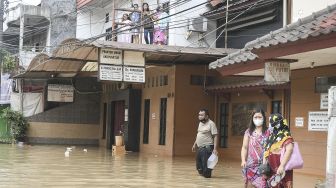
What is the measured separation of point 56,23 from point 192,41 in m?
14.2

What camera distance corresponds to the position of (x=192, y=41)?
20.5 meters

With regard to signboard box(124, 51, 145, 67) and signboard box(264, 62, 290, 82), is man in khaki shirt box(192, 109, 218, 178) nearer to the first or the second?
signboard box(264, 62, 290, 82)

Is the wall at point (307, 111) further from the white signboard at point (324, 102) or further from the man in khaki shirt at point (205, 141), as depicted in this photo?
the man in khaki shirt at point (205, 141)

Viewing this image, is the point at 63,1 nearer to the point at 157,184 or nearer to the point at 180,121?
the point at 180,121

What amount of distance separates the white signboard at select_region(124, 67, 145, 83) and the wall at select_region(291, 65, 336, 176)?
5.32m

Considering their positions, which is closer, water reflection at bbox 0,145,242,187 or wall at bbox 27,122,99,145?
water reflection at bbox 0,145,242,187

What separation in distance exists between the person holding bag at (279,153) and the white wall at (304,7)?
8335 millimetres

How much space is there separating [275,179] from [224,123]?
1310 cm

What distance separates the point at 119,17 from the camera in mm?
25594

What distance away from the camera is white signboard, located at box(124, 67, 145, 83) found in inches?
689

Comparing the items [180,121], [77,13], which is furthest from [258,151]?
[77,13]

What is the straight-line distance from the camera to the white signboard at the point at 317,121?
1319cm

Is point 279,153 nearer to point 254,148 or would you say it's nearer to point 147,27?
point 254,148

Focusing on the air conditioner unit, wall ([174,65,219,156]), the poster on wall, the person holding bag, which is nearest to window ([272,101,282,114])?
the poster on wall
